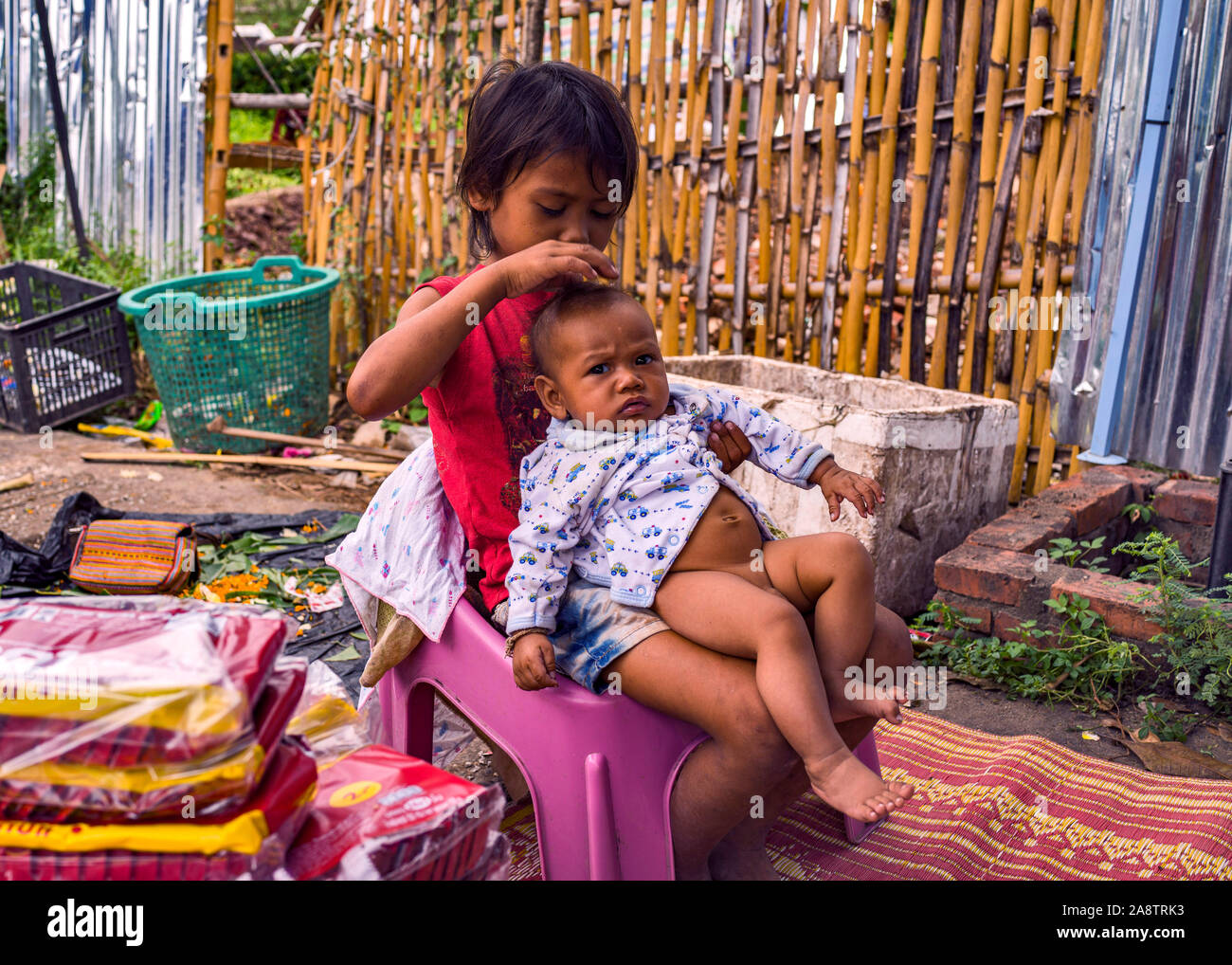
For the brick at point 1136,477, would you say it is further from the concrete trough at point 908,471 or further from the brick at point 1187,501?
the concrete trough at point 908,471

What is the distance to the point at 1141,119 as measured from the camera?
293 cm

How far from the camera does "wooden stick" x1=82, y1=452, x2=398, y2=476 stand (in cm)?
473

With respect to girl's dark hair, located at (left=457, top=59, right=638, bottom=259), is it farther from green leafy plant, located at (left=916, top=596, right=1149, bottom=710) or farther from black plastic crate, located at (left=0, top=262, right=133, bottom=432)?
black plastic crate, located at (left=0, top=262, right=133, bottom=432)

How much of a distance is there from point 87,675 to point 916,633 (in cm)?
242

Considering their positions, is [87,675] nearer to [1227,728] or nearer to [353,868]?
[353,868]

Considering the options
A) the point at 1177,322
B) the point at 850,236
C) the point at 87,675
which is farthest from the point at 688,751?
the point at 850,236

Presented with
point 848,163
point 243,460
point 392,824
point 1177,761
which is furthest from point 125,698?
point 243,460

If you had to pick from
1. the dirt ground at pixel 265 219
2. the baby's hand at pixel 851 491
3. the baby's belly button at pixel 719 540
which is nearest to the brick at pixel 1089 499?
the baby's hand at pixel 851 491

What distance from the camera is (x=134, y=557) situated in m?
3.32

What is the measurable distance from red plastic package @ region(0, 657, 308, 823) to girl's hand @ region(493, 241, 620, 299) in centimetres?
82

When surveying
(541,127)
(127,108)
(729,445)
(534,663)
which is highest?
(127,108)

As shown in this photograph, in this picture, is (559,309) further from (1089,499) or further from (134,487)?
(134,487)

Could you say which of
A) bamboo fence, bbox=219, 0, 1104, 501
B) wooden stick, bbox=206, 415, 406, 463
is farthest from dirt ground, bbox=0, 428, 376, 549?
bamboo fence, bbox=219, 0, 1104, 501

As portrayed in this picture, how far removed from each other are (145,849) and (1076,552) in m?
2.55
